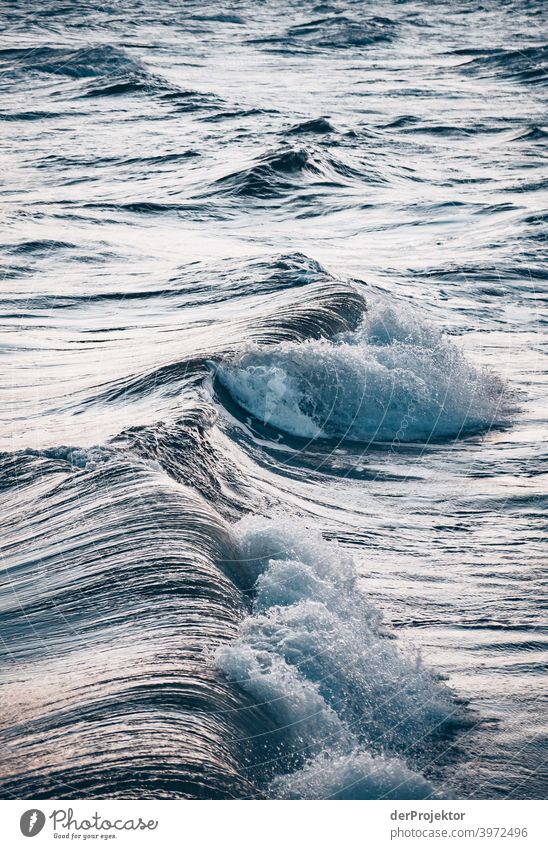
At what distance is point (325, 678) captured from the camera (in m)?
5.61

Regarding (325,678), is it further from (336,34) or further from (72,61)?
(336,34)

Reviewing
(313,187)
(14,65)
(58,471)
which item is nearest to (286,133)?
(313,187)

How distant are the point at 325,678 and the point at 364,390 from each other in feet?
13.6

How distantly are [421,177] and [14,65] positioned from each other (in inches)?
424

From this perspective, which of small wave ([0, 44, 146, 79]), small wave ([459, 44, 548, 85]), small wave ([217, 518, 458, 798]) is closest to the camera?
small wave ([217, 518, 458, 798])

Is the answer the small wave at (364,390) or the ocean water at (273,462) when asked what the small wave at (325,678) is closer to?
the ocean water at (273,462)

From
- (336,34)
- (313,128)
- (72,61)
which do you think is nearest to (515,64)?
(336,34)

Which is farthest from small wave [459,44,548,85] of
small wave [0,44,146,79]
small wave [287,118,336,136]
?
small wave [0,44,146,79]

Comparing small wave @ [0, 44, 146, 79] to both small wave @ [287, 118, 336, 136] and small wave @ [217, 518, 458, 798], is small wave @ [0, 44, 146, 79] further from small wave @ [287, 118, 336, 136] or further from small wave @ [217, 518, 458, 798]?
small wave @ [217, 518, 458, 798]

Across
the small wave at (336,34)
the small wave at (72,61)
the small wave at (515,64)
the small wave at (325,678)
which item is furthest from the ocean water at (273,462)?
the small wave at (336,34)

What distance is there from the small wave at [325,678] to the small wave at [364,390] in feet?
8.33

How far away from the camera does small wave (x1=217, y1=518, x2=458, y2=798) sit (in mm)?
5055

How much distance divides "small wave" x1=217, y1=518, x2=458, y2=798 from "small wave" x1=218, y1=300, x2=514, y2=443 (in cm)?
254

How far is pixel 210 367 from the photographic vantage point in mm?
8758
